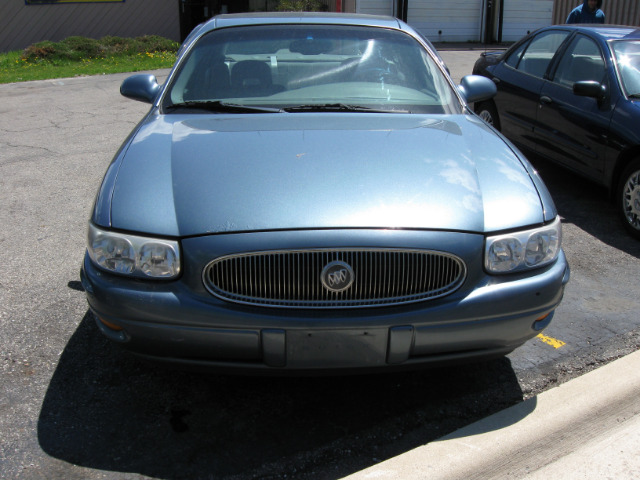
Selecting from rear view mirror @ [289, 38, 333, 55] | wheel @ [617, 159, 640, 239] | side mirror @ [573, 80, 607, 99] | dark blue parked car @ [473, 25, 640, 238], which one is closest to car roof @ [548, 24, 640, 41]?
dark blue parked car @ [473, 25, 640, 238]

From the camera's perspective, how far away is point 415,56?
417 cm

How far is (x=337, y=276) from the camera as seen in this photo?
253 centimetres

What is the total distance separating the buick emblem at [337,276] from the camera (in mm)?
2529

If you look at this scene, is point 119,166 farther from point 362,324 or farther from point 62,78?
point 62,78

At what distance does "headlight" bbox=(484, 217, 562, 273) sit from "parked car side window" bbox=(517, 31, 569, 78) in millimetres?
4227

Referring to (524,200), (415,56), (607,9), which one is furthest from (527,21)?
(524,200)

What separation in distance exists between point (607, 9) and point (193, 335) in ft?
58.9

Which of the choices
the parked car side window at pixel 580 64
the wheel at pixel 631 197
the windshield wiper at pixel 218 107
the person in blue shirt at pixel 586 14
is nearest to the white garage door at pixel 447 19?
the person in blue shirt at pixel 586 14

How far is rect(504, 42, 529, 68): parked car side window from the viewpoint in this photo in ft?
23.1

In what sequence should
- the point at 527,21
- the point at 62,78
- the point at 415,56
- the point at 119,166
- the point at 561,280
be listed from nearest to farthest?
1. the point at 561,280
2. the point at 119,166
3. the point at 415,56
4. the point at 62,78
5. the point at 527,21

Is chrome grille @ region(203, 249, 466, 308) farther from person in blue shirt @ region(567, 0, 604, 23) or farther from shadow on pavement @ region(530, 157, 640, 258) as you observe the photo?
person in blue shirt @ region(567, 0, 604, 23)

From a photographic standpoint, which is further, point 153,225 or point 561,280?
point 561,280

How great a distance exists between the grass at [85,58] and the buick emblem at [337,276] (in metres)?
12.7

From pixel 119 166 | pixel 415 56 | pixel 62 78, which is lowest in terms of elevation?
pixel 62 78
